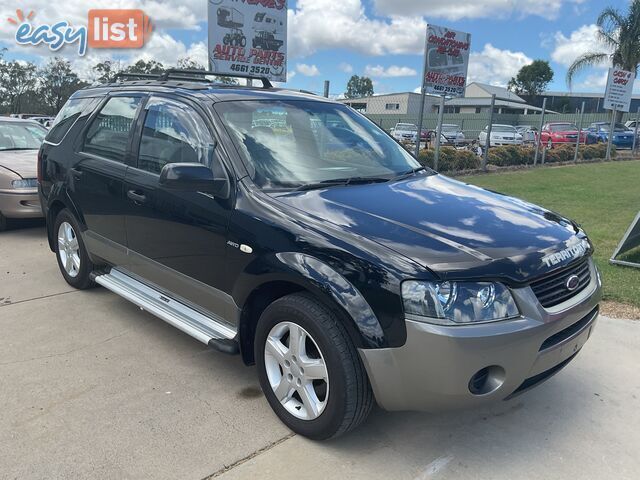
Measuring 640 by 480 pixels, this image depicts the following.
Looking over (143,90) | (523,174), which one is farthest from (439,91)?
(143,90)

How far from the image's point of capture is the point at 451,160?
1420 cm

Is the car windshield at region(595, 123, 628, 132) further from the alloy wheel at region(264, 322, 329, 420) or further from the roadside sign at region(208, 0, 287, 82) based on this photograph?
the alloy wheel at region(264, 322, 329, 420)

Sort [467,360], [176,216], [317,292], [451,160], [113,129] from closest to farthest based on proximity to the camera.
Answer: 1. [467,360]
2. [317,292]
3. [176,216]
4. [113,129]
5. [451,160]

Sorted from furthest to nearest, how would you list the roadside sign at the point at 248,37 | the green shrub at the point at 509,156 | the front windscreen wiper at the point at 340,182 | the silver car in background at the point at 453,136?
1. the silver car in background at the point at 453,136
2. the green shrub at the point at 509,156
3. the roadside sign at the point at 248,37
4. the front windscreen wiper at the point at 340,182

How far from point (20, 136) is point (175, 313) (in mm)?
6416

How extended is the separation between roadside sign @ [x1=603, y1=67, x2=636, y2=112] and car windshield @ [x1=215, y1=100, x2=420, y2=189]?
20631 millimetres

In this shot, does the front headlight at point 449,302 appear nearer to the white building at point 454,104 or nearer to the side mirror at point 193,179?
the side mirror at point 193,179

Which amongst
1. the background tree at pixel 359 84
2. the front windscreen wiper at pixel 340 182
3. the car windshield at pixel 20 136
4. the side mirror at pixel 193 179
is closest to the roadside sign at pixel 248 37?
the car windshield at pixel 20 136

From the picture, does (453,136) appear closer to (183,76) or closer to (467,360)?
(183,76)

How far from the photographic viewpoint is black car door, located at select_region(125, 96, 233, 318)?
128 inches

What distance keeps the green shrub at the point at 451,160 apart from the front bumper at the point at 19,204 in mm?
8812

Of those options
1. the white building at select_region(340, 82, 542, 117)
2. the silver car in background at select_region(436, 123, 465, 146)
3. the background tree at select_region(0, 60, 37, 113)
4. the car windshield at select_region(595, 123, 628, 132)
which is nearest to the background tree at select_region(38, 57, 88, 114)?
the background tree at select_region(0, 60, 37, 113)

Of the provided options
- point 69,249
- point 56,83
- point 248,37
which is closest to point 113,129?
point 69,249

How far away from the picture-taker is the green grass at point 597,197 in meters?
5.48
